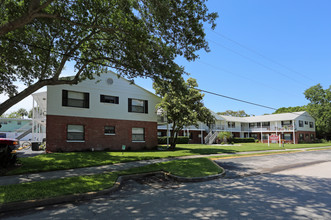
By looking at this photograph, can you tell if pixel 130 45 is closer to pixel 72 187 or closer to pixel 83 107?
pixel 72 187

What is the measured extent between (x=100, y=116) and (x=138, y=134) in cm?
441

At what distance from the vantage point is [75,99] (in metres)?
18.4

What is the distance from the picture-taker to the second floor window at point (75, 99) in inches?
701

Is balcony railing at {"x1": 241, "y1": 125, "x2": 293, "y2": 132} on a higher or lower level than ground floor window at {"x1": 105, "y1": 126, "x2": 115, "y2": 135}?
lower

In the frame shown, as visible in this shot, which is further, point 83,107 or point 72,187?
point 83,107

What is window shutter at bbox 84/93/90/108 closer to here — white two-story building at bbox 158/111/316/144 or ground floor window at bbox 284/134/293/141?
white two-story building at bbox 158/111/316/144

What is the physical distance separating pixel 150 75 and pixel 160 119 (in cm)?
1177

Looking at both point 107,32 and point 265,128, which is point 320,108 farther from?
point 107,32

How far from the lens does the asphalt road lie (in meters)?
4.72

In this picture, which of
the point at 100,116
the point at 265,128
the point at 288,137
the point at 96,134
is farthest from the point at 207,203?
the point at 265,128

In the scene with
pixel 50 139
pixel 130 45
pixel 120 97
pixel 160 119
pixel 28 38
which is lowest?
pixel 50 139

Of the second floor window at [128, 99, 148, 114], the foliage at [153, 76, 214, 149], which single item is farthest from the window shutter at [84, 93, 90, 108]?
the foliage at [153, 76, 214, 149]

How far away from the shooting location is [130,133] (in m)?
21.0

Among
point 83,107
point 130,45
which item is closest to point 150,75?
point 130,45
